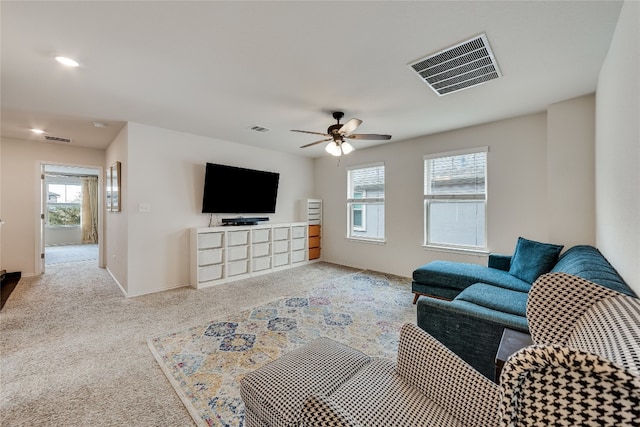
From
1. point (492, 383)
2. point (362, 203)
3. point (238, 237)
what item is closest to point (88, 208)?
point (238, 237)

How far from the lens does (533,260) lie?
2.83 meters

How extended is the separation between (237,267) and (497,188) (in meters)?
4.19

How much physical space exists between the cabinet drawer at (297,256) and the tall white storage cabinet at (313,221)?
0.22m

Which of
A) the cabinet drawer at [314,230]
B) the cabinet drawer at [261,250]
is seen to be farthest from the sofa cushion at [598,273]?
the cabinet drawer at [314,230]

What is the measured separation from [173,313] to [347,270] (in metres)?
3.10

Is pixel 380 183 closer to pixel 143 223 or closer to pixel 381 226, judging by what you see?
pixel 381 226

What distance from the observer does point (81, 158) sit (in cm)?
516

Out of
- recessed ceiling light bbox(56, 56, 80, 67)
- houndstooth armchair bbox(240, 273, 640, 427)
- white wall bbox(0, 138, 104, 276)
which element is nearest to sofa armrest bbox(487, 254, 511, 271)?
houndstooth armchair bbox(240, 273, 640, 427)

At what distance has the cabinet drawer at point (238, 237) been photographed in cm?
455

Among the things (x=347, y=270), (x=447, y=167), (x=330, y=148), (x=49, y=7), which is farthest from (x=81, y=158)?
(x=447, y=167)

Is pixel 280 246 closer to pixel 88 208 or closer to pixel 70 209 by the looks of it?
pixel 88 208

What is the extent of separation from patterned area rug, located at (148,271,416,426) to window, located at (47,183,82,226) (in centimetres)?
928

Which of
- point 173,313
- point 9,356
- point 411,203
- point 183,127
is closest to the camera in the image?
point 9,356

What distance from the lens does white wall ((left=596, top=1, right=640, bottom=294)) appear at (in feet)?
4.49
